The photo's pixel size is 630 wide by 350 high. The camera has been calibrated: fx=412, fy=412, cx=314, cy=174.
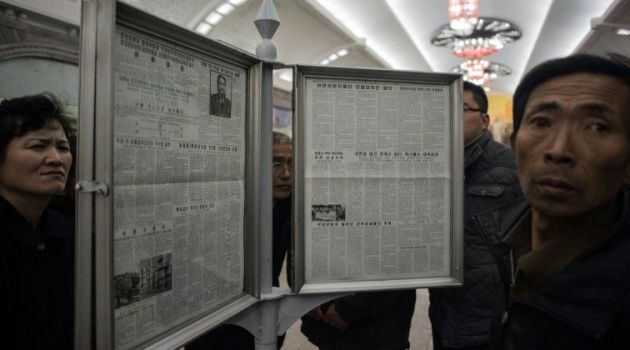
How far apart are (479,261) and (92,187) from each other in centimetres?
174

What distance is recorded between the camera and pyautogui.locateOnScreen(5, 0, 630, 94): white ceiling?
→ 23.4 feet

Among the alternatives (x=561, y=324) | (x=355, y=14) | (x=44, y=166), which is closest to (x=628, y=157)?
(x=561, y=324)

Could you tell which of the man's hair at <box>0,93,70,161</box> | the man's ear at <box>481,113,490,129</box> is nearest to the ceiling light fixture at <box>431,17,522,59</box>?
the man's ear at <box>481,113,490,129</box>

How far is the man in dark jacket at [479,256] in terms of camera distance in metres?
1.97

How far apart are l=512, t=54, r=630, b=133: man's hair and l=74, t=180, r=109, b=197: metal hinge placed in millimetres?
1130

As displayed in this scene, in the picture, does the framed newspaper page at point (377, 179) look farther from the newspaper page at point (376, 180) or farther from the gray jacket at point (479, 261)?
the gray jacket at point (479, 261)

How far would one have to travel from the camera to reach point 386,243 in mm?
1564

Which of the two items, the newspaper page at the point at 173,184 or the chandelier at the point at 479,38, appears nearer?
the newspaper page at the point at 173,184

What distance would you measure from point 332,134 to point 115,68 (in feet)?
2.48

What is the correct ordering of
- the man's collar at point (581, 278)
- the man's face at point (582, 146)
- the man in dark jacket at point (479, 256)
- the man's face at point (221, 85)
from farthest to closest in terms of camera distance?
1. the man in dark jacket at point (479, 256)
2. the man's face at point (221, 85)
3. the man's face at point (582, 146)
4. the man's collar at point (581, 278)

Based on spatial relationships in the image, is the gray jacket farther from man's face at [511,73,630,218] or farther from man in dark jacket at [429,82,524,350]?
man's face at [511,73,630,218]

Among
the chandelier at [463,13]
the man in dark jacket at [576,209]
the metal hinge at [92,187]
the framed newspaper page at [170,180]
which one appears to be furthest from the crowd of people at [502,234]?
the chandelier at [463,13]

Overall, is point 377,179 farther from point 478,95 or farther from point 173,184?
point 478,95

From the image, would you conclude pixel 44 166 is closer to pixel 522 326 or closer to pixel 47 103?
pixel 47 103
